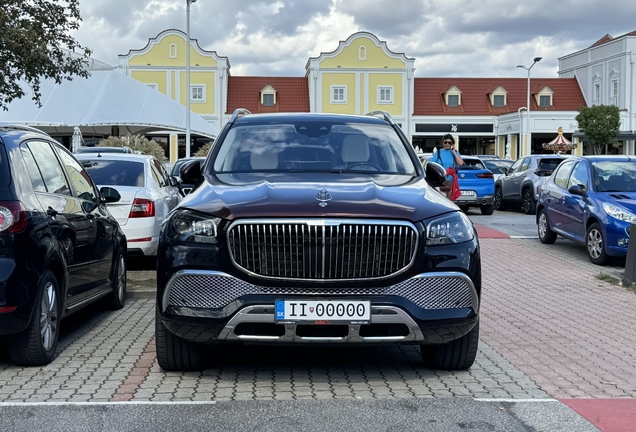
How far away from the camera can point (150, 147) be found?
3559 centimetres

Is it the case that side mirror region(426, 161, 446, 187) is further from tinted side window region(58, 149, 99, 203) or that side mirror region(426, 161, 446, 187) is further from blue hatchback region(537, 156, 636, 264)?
Result: blue hatchback region(537, 156, 636, 264)

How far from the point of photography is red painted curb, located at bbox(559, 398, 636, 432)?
446 cm

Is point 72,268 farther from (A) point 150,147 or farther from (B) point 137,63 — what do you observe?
(B) point 137,63

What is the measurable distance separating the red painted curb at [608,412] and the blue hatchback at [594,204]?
270 inches

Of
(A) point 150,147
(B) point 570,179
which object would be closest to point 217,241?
(B) point 570,179

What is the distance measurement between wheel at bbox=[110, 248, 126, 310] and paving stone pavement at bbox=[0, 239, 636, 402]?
4.5 inches

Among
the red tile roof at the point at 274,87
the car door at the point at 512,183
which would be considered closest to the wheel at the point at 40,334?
the car door at the point at 512,183

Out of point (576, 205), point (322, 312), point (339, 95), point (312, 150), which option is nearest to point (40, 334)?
point (322, 312)

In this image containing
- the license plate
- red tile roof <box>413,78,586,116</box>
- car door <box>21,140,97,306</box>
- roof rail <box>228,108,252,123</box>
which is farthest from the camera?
red tile roof <box>413,78,586,116</box>

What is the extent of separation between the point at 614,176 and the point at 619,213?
1.29m

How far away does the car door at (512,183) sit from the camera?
23672 millimetres

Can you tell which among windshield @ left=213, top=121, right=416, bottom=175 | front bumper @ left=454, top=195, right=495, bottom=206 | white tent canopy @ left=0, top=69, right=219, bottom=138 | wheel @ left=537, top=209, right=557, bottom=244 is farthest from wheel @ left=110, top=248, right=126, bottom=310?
white tent canopy @ left=0, top=69, right=219, bottom=138

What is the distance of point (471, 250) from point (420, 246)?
1.25 feet

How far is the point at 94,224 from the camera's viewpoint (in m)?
7.33
